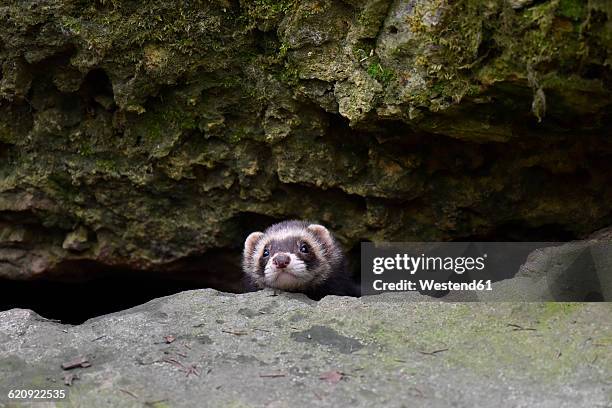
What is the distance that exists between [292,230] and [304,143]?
0.77 meters

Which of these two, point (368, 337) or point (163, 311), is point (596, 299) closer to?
point (368, 337)

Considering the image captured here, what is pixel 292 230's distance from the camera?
5164 millimetres

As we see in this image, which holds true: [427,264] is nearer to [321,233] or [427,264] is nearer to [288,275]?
[321,233]

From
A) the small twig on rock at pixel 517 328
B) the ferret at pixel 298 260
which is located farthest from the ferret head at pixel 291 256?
the small twig on rock at pixel 517 328

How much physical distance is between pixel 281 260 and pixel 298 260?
179 millimetres

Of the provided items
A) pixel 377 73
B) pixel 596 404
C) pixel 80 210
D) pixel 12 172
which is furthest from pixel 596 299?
pixel 12 172

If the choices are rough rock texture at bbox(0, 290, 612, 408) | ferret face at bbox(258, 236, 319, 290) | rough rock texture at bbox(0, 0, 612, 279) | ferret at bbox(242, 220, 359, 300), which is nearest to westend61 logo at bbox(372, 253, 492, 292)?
rough rock texture at bbox(0, 0, 612, 279)

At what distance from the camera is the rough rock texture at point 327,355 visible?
2824 millimetres

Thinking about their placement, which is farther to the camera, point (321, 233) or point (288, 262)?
point (321, 233)

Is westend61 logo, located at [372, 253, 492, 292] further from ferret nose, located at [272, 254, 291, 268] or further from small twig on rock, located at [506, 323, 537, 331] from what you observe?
small twig on rock, located at [506, 323, 537, 331]

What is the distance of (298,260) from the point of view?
15.9 feet

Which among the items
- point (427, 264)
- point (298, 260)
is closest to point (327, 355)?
point (298, 260)

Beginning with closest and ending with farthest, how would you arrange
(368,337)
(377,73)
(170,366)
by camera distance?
(170,366), (368,337), (377,73)

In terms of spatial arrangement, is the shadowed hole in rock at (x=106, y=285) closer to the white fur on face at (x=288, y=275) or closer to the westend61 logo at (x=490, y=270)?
the white fur on face at (x=288, y=275)
